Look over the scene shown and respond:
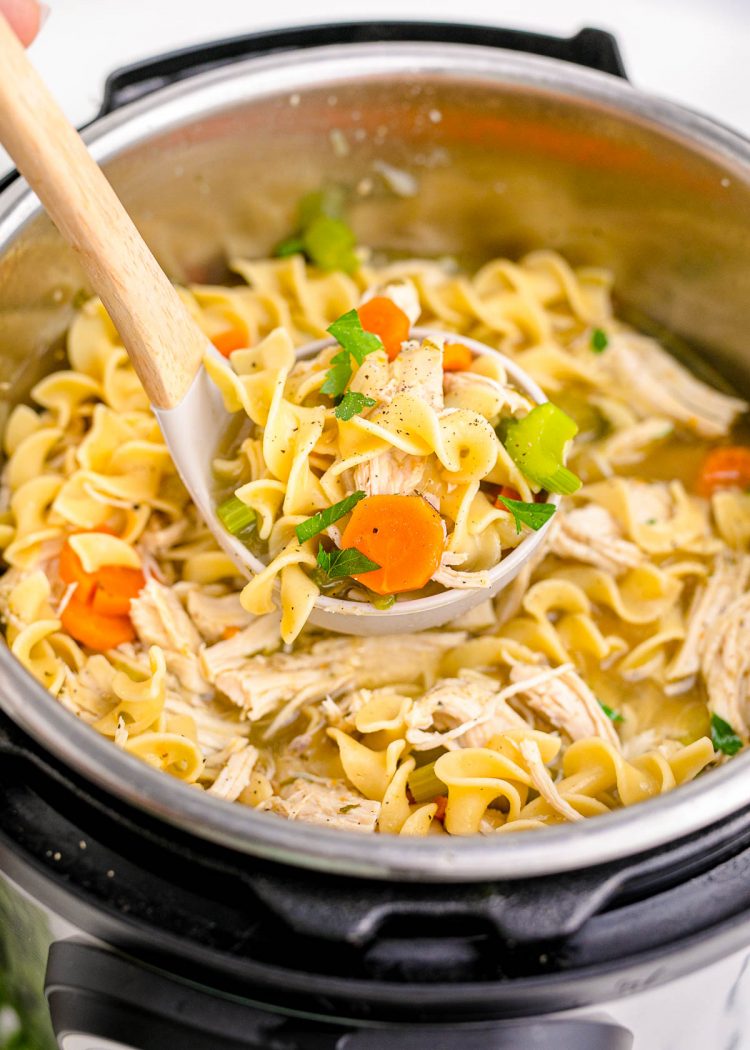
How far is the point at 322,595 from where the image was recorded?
2.14m

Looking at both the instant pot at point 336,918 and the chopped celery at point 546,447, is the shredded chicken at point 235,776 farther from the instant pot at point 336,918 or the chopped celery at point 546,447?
the chopped celery at point 546,447

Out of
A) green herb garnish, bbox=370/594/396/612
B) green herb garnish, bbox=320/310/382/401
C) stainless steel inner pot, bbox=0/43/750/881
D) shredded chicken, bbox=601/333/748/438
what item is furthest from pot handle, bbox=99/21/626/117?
green herb garnish, bbox=370/594/396/612

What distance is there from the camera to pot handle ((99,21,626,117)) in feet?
8.91

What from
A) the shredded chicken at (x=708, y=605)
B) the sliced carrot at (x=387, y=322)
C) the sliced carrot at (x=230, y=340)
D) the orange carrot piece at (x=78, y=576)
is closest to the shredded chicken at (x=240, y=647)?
the orange carrot piece at (x=78, y=576)

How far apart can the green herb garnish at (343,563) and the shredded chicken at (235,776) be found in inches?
17.1

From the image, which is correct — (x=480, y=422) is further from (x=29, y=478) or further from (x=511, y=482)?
(x=29, y=478)

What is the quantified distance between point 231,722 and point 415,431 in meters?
0.80

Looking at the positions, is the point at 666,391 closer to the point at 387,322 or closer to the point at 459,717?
the point at 387,322

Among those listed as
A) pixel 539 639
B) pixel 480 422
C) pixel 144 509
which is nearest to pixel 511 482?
pixel 480 422

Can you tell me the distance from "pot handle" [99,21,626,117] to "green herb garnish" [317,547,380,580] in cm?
143

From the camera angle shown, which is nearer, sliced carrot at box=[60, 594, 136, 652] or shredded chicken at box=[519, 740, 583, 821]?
shredded chicken at box=[519, 740, 583, 821]

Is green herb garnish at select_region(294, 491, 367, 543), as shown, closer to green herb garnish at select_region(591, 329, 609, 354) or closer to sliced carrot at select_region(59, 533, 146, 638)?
sliced carrot at select_region(59, 533, 146, 638)

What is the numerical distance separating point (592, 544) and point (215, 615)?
966 millimetres

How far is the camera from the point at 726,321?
2953 mm
